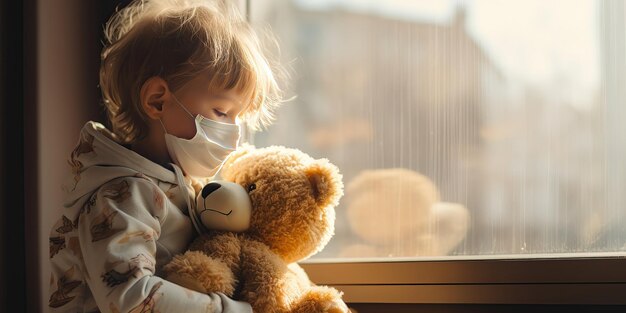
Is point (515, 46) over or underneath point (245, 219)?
over

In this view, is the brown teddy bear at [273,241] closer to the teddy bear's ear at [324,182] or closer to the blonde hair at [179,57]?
the teddy bear's ear at [324,182]

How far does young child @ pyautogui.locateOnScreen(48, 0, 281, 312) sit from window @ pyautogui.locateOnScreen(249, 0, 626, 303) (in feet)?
0.61

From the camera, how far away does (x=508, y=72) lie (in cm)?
A: 117

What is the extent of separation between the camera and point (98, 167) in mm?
1031

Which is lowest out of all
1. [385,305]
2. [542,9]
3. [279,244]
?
[385,305]

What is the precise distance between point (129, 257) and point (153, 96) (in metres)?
0.28

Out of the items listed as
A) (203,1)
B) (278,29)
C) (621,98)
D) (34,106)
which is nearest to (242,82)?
(203,1)

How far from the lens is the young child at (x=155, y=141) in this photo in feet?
3.16

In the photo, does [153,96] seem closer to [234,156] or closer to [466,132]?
[234,156]

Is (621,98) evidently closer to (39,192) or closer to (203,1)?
(203,1)

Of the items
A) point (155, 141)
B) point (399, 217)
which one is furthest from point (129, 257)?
point (399, 217)

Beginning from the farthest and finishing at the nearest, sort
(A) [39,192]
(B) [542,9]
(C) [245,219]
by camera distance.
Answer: (A) [39,192], (B) [542,9], (C) [245,219]

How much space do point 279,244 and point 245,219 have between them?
0.07 metres

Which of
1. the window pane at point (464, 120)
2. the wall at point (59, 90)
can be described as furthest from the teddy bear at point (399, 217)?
the wall at point (59, 90)
